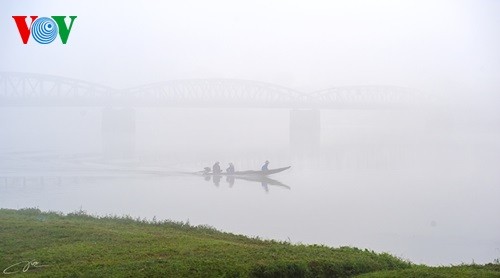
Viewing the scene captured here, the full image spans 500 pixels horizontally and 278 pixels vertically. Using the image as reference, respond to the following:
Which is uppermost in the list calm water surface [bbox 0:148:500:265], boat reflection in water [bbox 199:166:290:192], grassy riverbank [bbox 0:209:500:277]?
grassy riverbank [bbox 0:209:500:277]

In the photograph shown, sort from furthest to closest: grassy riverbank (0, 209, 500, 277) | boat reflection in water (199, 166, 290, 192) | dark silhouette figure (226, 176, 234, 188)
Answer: boat reflection in water (199, 166, 290, 192) → dark silhouette figure (226, 176, 234, 188) → grassy riverbank (0, 209, 500, 277)

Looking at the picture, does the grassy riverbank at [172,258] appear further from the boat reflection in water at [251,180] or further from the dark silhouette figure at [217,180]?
the boat reflection in water at [251,180]

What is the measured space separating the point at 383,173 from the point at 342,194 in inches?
292

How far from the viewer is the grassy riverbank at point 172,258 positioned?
3.88 m

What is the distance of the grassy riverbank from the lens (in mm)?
3879

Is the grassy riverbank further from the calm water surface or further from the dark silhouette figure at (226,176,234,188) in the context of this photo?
the dark silhouette figure at (226,176,234,188)

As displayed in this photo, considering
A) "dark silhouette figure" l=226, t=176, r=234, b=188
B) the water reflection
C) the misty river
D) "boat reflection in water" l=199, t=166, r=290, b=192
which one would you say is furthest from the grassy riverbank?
"boat reflection in water" l=199, t=166, r=290, b=192

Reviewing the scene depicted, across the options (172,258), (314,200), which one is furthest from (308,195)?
(172,258)

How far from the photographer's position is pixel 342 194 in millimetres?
17203

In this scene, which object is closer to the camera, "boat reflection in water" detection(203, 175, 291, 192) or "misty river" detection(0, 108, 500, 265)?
"misty river" detection(0, 108, 500, 265)

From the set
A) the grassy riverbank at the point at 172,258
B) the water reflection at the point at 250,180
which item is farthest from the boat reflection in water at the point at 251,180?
the grassy riverbank at the point at 172,258

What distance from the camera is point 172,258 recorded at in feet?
13.7

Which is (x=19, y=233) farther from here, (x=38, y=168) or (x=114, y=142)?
(x=114, y=142)

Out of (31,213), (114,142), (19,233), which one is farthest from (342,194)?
(114,142)
